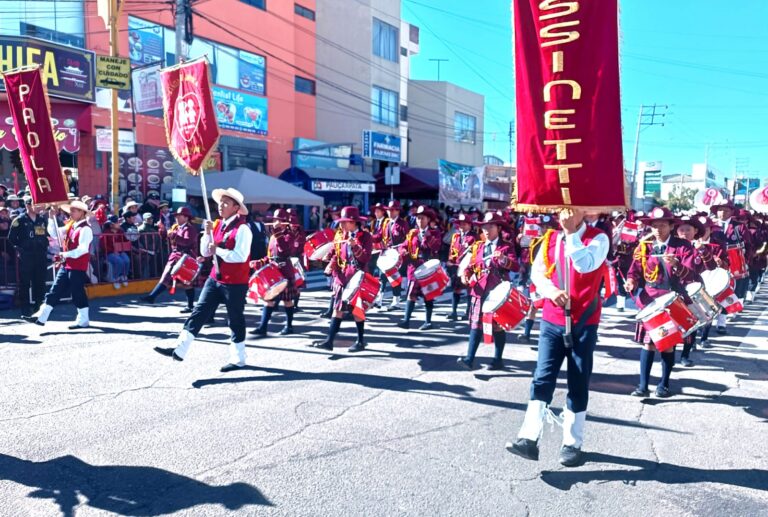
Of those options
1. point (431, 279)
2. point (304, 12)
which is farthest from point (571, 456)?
point (304, 12)

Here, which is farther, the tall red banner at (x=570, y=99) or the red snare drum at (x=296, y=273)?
Answer: the red snare drum at (x=296, y=273)

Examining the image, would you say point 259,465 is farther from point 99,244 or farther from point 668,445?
point 99,244

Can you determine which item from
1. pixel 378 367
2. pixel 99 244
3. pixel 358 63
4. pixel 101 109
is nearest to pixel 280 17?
pixel 358 63

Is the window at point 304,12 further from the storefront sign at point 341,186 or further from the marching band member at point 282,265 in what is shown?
the marching band member at point 282,265

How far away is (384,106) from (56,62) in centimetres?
1862

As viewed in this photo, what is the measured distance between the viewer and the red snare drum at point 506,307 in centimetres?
618

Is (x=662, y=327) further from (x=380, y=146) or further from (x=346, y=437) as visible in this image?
(x=380, y=146)

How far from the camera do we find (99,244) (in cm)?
1240

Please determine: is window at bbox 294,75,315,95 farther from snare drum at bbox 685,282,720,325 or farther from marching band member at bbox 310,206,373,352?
snare drum at bbox 685,282,720,325

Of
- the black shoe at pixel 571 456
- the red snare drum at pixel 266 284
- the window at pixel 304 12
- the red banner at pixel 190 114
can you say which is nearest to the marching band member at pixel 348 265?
the red snare drum at pixel 266 284

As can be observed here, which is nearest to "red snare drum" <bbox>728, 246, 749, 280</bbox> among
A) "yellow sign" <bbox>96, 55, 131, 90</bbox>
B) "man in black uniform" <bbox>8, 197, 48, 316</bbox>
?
"man in black uniform" <bbox>8, 197, 48, 316</bbox>

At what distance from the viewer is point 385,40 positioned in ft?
106

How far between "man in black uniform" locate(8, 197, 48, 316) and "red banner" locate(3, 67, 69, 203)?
3.24 ft

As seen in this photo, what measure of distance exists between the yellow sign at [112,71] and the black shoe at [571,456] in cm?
1350
